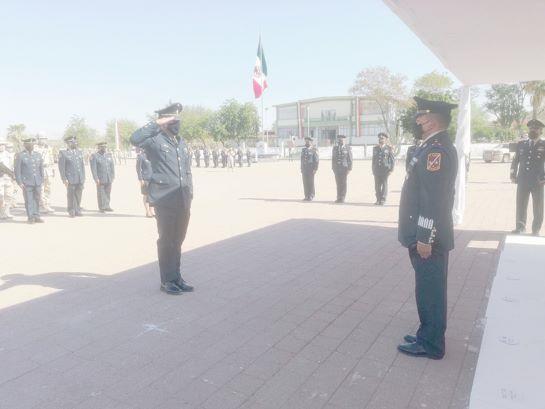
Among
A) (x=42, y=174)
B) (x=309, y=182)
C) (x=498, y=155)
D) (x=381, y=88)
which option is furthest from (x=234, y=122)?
(x=42, y=174)

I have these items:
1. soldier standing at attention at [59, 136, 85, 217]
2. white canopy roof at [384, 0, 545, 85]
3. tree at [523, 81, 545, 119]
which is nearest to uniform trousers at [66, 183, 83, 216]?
soldier standing at attention at [59, 136, 85, 217]

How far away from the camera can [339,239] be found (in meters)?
7.92

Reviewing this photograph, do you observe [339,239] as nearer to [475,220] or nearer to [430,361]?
[475,220]

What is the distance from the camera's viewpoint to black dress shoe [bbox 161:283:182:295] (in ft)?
16.7

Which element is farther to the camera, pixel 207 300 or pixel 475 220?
pixel 475 220

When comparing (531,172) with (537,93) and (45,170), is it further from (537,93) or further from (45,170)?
(537,93)

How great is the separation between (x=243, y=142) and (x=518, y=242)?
52.4m

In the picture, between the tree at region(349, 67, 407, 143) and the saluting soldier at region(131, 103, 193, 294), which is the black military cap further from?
the tree at region(349, 67, 407, 143)

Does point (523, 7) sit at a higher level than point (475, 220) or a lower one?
higher

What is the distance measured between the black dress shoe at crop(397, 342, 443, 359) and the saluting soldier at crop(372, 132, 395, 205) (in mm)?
8803

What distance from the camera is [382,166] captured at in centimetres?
1195

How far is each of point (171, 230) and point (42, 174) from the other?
7.04 m

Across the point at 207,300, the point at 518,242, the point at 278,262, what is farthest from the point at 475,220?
the point at 207,300

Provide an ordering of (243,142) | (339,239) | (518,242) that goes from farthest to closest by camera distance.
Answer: (243,142), (339,239), (518,242)
